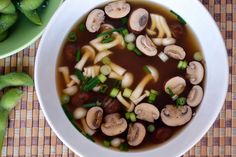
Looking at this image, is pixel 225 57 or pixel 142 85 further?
pixel 142 85

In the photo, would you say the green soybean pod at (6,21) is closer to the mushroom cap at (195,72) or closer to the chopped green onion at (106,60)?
the chopped green onion at (106,60)

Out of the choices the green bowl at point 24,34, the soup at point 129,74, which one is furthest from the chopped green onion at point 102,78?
the green bowl at point 24,34

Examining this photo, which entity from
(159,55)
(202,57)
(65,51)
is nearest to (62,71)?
(65,51)

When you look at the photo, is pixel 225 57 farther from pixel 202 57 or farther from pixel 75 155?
pixel 75 155

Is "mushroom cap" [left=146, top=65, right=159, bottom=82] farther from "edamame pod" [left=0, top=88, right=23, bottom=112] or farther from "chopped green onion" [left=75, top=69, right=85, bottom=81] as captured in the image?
"edamame pod" [left=0, top=88, right=23, bottom=112]

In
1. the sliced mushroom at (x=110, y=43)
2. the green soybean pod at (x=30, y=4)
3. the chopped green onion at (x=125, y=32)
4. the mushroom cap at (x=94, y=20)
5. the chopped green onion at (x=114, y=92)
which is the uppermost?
the green soybean pod at (x=30, y=4)

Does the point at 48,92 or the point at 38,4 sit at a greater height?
the point at 38,4

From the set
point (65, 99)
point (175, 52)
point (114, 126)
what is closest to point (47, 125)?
point (65, 99)
